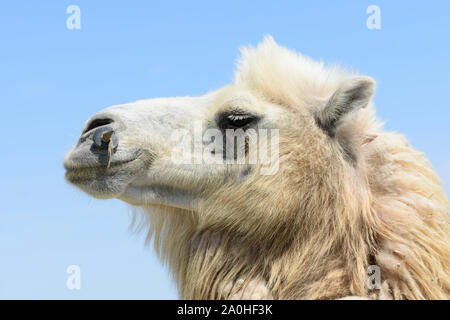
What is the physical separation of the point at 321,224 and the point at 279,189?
1.71 feet

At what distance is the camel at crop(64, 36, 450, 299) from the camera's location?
19.0 feet

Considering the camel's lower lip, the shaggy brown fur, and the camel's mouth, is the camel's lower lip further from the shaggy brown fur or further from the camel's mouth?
the shaggy brown fur

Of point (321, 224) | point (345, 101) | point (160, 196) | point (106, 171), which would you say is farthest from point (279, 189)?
point (106, 171)

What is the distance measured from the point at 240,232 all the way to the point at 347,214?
103 cm

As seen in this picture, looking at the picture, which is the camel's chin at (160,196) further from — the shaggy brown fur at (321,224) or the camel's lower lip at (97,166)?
the camel's lower lip at (97,166)

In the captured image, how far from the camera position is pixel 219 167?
6.14 m

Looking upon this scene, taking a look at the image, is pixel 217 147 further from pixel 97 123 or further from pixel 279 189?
pixel 97 123

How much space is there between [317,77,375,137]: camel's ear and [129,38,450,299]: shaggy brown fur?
87 millimetres

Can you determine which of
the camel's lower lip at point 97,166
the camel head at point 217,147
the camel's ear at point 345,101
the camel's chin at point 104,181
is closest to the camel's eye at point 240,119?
the camel head at point 217,147

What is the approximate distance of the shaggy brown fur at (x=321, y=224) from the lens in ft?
18.7

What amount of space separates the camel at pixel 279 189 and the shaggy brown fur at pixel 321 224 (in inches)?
0.4

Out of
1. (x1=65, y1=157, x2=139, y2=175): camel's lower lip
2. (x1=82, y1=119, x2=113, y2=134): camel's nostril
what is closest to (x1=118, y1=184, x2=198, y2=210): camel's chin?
(x1=65, y1=157, x2=139, y2=175): camel's lower lip

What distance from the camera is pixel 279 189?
19.3 feet

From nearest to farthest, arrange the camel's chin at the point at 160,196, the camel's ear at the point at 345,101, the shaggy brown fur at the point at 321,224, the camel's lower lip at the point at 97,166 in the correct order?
the shaggy brown fur at the point at 321,224, the camel's ear at the point at 345,101, the camel's lower lip at the point at 97,166, the camel's chin at the point at 160,196
